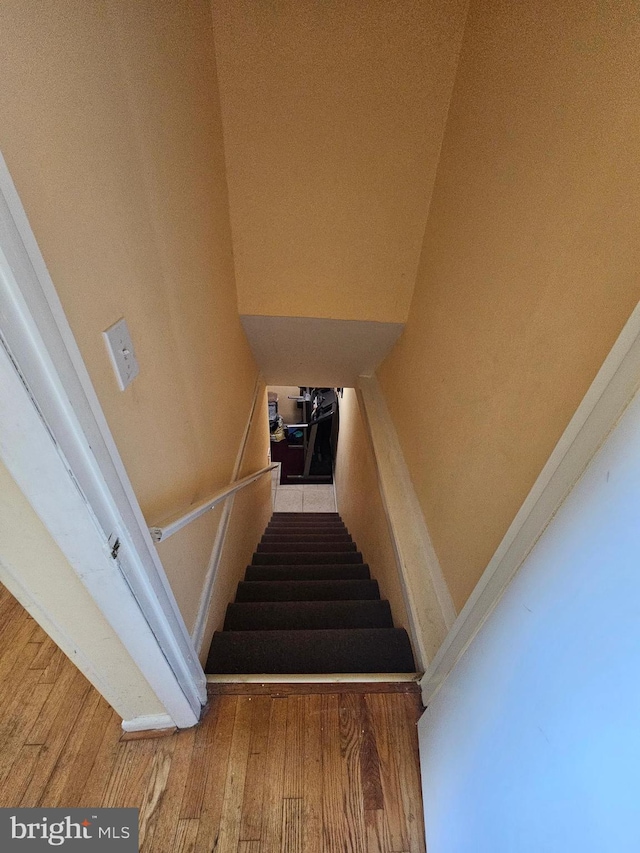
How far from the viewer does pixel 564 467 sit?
0.69 meters

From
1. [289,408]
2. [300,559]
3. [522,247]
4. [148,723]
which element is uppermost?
[522,247]

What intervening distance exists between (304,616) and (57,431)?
1.53 meters

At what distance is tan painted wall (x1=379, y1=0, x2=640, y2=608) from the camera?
0.71 meters

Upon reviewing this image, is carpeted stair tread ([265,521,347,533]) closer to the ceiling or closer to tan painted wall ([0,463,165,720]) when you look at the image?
the ceiling

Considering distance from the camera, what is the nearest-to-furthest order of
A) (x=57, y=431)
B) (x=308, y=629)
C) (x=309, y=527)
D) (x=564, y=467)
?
(x=57, y=431) → (x=564, y=467) → (x=308, y=629) → (x=309, y=527)

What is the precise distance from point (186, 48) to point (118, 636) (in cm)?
163

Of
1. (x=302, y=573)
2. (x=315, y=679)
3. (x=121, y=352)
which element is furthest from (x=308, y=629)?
(x=121, y=352)

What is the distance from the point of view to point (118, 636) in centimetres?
80

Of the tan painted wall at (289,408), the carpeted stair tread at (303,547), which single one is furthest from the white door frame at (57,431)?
the tan painted wall at (289,408)

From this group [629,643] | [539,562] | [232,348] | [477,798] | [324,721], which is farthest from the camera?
[232,348]

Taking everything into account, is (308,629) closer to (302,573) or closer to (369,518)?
(302,573)

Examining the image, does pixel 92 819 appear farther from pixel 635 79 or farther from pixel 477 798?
pixel 635 79

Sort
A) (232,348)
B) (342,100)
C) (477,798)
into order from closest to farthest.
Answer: (477,798) → (342,100) → (232,348)

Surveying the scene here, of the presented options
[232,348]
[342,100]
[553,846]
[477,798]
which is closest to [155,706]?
[477,798]
